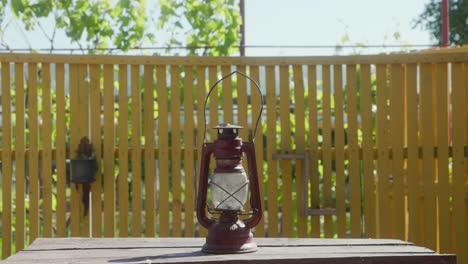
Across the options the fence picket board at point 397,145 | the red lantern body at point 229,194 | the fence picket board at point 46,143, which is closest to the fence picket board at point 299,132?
the fence picket board at point 397,145

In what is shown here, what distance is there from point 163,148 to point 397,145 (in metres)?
1.72

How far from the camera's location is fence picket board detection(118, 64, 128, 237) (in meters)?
5.71

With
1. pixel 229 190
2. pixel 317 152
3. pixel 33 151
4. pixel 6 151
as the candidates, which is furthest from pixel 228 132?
pixel 6 151

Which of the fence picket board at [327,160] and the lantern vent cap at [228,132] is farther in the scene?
the fence picket board at [327,160]

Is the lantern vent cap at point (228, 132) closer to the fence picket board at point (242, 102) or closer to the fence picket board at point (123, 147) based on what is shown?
the fence picket board at point (242, 102)

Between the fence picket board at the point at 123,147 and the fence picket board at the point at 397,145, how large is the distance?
1.95 meters

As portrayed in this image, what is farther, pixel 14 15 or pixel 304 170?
pixel 14 15

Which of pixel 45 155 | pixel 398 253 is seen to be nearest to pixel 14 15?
pixel 45 155

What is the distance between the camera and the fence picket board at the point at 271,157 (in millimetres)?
5746

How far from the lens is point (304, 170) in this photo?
18.7 feet

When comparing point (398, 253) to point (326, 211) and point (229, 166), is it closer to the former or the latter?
point (229, 166)

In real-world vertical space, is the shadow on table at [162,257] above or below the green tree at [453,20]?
below

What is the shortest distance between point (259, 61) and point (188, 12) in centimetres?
215

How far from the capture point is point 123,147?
226 inches
